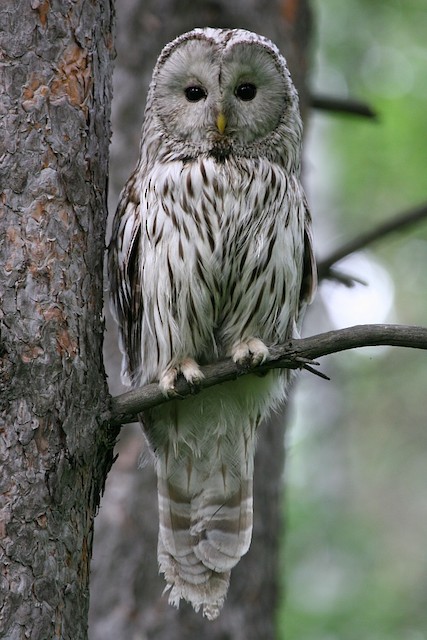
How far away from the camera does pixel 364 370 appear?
26.5 feet

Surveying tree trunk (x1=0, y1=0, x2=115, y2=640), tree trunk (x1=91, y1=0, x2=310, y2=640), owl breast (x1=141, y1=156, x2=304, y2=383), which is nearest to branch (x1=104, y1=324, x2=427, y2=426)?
tree trunk (x1=0, y1=0, x2=115, y2=640)

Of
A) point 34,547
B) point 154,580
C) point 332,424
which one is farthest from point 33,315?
point 332,424

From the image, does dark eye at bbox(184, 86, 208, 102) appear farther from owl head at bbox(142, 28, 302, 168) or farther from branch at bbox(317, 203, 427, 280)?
branch at bbox(317, 203, 427, 280)

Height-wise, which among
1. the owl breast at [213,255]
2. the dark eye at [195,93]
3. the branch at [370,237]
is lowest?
the branch at [370,237]

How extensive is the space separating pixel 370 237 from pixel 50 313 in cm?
227

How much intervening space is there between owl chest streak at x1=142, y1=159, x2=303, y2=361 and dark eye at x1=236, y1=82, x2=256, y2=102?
281 mm

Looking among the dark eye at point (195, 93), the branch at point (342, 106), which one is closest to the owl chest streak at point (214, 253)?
the dark eye at point (195, 93)

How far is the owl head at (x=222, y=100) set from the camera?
11.3 ft

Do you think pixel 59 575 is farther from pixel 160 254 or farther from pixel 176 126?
pixel 176 126

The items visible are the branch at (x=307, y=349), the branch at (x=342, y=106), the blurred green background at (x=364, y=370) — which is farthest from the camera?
the blurred green background at (x=364, y=370)

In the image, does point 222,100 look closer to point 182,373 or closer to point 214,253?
point 214,253

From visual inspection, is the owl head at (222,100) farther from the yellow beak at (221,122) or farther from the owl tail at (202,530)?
the owl tail at (202,530)

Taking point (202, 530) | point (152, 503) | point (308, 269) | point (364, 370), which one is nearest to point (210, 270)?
point (308, 269)

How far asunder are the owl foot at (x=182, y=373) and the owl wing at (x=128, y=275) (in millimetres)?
312
